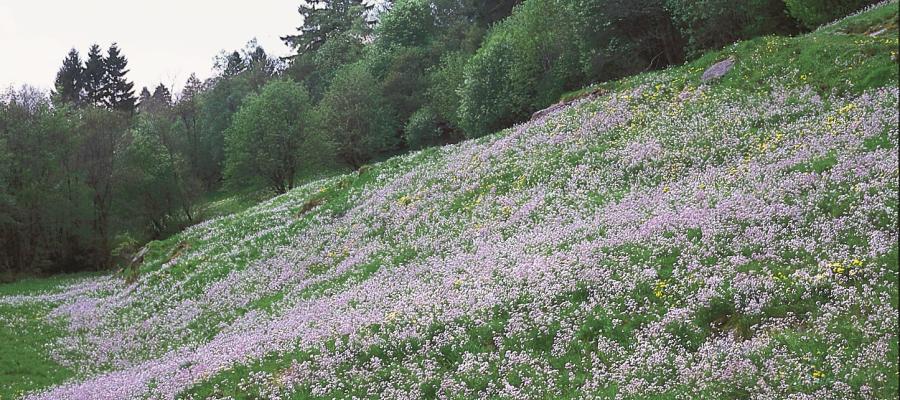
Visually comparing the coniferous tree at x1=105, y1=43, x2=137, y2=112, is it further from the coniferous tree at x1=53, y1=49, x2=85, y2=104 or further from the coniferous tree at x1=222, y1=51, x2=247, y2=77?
the coniferous tree at x1=222, y1=51, x2=247, y2=77

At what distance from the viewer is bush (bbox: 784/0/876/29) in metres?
30.7

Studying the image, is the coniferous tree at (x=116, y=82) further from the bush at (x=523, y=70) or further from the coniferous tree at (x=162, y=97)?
the bush at (x=523, y=70)

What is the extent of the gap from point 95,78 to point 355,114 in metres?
79.3

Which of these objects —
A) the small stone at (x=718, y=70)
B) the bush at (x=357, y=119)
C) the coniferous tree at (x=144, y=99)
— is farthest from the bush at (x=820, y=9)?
the coniferous tree at (x=144, y=99)

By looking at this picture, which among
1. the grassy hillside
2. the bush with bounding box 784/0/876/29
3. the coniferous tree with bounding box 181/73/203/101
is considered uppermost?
the coniferous tree with bounding box 181/73/203/101

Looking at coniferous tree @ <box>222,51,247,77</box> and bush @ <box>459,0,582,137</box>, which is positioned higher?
coniferous tree @ <box>222,51,247,77</box>

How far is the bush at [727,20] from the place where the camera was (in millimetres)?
35906

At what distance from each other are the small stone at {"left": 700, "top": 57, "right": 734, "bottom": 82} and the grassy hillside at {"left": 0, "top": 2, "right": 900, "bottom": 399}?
0.55 m

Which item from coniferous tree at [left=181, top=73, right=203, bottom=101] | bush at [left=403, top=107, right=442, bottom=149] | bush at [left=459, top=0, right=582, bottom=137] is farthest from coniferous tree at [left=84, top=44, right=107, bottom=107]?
bush at [left=459, top=0, right=582, bottom=137]

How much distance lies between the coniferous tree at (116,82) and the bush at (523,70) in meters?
95.3

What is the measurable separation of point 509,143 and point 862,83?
1505 centimetres

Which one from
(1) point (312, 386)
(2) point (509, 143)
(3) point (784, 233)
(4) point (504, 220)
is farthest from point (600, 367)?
(2) point (509, 143)

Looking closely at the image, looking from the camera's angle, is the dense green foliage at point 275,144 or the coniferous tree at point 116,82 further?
the coniferous tree at point 116,82

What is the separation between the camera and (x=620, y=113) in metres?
27.2
